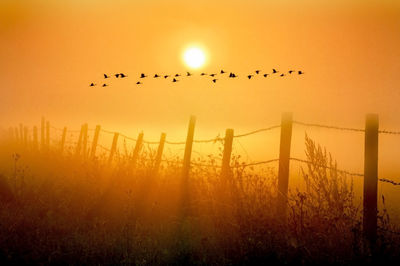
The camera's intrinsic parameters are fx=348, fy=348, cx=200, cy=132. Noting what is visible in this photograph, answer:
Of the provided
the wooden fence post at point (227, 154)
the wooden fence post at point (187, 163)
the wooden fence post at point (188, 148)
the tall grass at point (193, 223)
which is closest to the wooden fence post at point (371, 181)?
Result: the tall grass at point (193, 223)

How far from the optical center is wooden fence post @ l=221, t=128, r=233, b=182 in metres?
6.77

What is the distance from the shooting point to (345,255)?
13.8 ft

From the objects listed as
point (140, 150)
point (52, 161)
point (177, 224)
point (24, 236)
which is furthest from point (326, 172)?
point (52, 161)

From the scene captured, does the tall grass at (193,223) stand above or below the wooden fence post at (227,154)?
below

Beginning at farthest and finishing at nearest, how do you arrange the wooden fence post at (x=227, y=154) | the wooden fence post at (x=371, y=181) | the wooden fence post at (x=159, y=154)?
the wooden fence post at (x=159, y=154) < the wooden fence post at (x=227, y=154) < the wooden fence post at (x=371, y=181)

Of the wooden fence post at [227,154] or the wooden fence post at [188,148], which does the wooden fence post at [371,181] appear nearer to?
the wooden fence post at [227,154]

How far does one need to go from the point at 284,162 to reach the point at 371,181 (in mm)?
1403

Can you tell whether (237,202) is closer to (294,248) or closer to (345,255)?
(294,248)


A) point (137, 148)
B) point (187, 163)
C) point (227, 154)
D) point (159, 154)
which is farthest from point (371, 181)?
point (137, 148)

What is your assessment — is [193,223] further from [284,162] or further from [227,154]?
[284,162]

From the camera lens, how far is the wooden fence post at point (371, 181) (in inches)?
186

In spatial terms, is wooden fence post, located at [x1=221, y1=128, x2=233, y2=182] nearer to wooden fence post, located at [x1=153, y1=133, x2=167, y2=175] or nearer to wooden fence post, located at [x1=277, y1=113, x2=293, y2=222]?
wooden fence post, located at [x1=277, y1=113, x2=293, y2=222]

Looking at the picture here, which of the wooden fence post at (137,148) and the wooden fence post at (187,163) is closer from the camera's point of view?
the wooden fence post at (187,163)

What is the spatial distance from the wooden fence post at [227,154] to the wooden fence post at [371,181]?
248 cm
